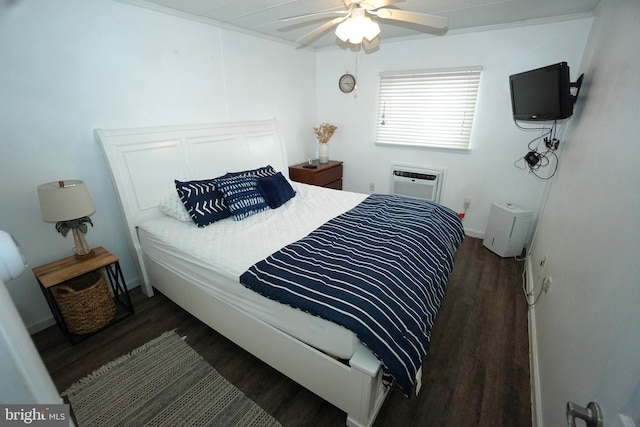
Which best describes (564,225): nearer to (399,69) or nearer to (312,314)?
(312,314)

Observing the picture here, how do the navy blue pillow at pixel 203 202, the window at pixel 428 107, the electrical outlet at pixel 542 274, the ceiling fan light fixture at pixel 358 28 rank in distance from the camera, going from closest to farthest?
the ceiling fan light fixture at pixel 358 28, the electrical outlet at pixel 542 274, the navy blue pillow at pixel 203 202, the window at pixel 428 107

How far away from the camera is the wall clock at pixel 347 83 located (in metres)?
3.86

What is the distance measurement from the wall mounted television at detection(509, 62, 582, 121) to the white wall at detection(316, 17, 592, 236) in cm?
56

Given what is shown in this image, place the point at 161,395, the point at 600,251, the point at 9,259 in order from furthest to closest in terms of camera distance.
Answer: the point at 161,395 → the point at 600,251 → the point at 9,259

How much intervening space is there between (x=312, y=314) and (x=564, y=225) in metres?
1.82

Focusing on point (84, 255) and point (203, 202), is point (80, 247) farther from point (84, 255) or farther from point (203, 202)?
point (203, 202)

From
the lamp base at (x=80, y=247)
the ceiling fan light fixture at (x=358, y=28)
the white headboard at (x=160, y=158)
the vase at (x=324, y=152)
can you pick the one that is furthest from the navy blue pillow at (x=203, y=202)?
the vase at (x=324, y=152)

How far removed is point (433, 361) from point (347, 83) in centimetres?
354

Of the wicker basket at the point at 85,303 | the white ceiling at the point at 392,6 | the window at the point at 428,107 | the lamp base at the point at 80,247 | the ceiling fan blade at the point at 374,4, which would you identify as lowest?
the wicker basket at the point at 85,303

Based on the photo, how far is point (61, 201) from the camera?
5.76ft

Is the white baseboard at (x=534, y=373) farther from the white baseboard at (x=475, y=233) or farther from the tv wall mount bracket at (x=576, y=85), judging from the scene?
the tv wall mount bracket at (x=576, y=85)

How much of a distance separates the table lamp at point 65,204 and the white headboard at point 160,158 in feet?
1.09

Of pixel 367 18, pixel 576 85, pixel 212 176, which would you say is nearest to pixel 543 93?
pixel 576 85

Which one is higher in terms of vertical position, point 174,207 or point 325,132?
point 325,132
